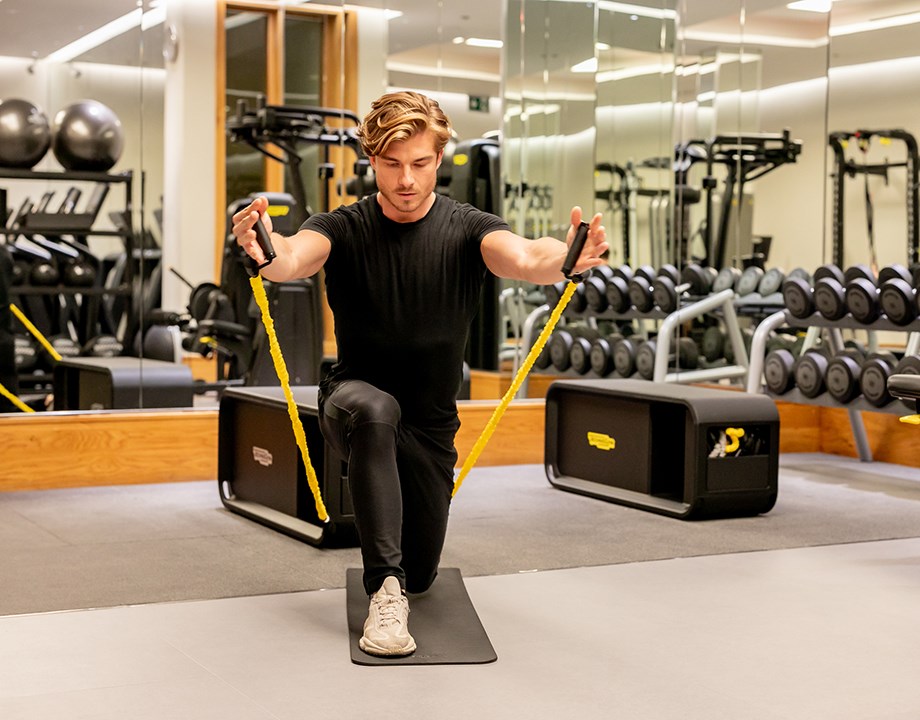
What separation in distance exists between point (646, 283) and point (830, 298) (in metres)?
1.10

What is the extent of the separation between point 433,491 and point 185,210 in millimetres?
3465

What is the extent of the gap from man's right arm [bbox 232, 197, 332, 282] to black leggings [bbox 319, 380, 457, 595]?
0.29 m

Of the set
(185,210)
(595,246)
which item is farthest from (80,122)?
(595,246)

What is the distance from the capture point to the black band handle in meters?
2.39

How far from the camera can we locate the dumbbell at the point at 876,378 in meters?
5.10

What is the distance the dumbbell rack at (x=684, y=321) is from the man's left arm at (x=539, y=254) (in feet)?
11.1

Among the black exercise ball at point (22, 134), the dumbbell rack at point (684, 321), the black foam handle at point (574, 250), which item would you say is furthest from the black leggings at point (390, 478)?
the dumbbell rack at point (684, 321)

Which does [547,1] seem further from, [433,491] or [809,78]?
[433,491]

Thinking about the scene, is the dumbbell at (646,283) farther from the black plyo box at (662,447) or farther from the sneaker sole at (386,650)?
the sneaker sole at (386,650)

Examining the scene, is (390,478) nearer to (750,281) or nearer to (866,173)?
(750,281)

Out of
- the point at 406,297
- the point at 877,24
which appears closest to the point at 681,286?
the point at 877,24

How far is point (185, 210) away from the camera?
5.82 metres

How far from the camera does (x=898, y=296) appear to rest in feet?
16.6

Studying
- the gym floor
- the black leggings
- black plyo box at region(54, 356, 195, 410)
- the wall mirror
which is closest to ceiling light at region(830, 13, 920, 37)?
the wall mirror
